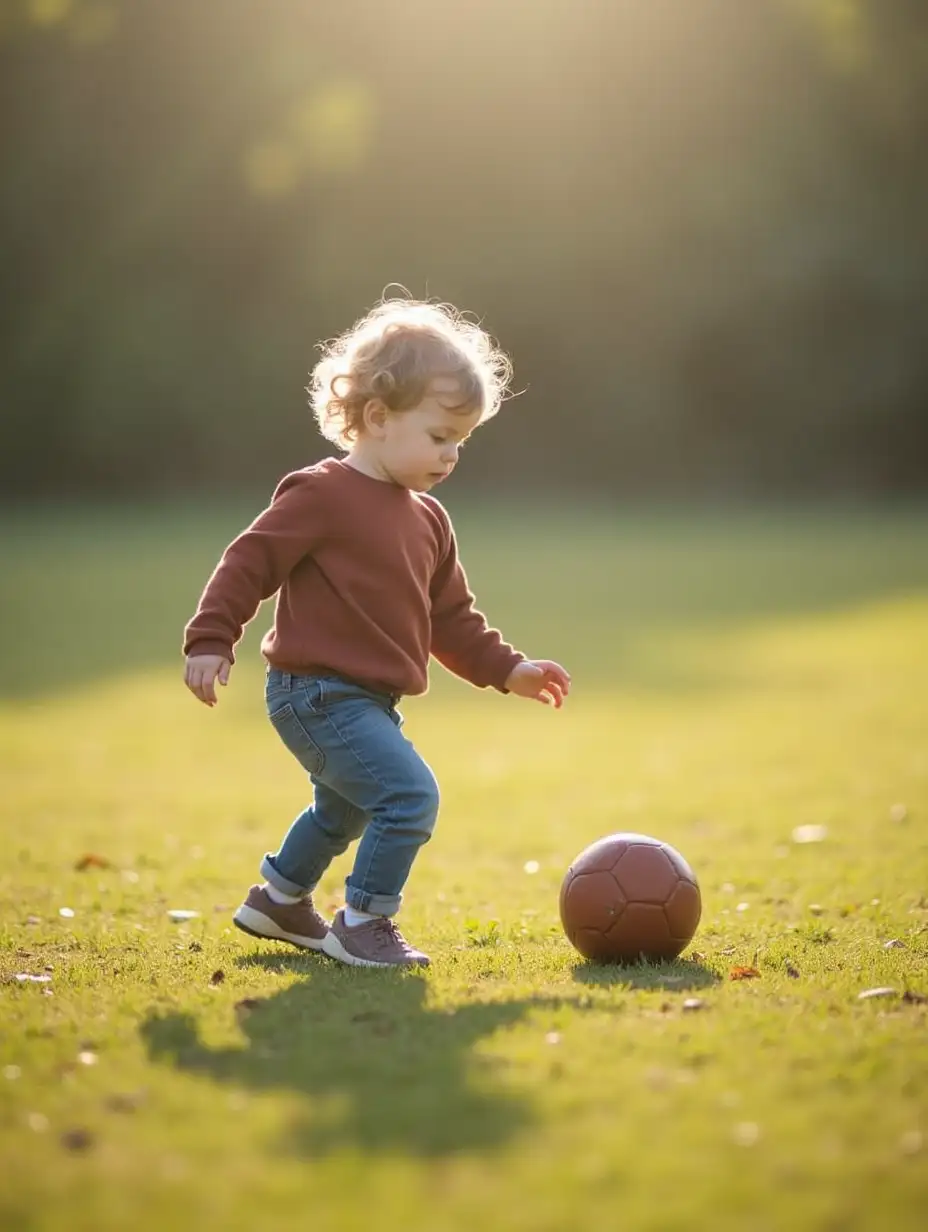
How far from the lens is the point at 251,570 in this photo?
485 cm

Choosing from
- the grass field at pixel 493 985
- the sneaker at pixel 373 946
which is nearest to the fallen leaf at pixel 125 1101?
the grass field at pixel 493 985

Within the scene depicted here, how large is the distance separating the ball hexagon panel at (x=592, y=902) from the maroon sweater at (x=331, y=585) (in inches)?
32.2

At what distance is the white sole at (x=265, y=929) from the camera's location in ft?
16.9

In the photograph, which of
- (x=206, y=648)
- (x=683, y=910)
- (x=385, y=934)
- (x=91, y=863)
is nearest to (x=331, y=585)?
(x=206, y=648)

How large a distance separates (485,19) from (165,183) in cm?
940

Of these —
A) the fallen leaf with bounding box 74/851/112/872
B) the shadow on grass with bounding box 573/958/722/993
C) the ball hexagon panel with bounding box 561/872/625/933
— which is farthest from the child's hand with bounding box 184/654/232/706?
the fallen leaf with bounding box 74/851/112/872

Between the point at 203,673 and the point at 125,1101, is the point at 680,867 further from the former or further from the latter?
the point at 125,1101

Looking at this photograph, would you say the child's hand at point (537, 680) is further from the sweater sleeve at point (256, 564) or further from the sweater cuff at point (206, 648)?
the sweater cuff at point (206, 648)

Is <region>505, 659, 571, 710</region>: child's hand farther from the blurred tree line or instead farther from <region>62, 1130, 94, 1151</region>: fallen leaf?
the blurred tree line

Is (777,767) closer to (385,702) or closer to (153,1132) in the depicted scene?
(385,702)

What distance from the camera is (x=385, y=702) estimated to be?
4.97m

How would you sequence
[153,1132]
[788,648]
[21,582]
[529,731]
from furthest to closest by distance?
1. [21,582]
2. [788,648]
3. [529,731]
4. [153,1132]

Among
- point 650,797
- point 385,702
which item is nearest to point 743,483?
point 650,797

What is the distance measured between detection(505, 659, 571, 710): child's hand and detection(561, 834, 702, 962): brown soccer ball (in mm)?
670
